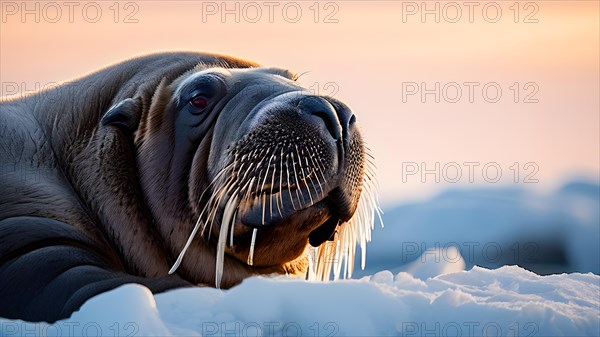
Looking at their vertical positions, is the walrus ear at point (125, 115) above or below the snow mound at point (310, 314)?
above

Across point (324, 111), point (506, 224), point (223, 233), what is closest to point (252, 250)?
point (223, 233)

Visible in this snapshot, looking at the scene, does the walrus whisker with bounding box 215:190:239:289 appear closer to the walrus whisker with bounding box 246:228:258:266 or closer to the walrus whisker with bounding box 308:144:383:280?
the walrus whisker with bounding box 246:228:258:266

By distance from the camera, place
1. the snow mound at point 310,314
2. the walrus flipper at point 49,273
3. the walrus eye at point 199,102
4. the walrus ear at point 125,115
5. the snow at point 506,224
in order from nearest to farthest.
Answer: the snow mound at point 310,314, the walrus flipper at point 49,273, the walrus eye at point 199,102, the walrus ear at point 125,115, the snow at point 506,224

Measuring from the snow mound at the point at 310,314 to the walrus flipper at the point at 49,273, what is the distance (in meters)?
0.80

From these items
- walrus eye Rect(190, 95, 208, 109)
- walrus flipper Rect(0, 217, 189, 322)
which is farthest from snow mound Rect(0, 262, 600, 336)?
walrus eye Rect(190, 95, 208, 109)

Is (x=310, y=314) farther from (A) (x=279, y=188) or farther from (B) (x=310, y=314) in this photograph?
(A) (x=279, y=188)

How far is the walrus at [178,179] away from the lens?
7.02m

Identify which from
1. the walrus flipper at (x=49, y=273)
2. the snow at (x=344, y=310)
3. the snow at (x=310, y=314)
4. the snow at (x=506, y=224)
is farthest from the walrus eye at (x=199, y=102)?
the snow at (x=506, y=224)

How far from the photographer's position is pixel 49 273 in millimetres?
6602

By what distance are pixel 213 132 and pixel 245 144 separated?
0.51m

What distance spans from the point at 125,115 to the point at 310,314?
10.6ft

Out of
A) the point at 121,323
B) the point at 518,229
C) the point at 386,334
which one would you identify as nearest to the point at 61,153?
the point at 121,323

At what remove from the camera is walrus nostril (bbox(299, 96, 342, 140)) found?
23.0ft

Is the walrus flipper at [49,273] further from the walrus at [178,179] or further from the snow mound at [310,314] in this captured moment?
the snow mound at [310,314]
